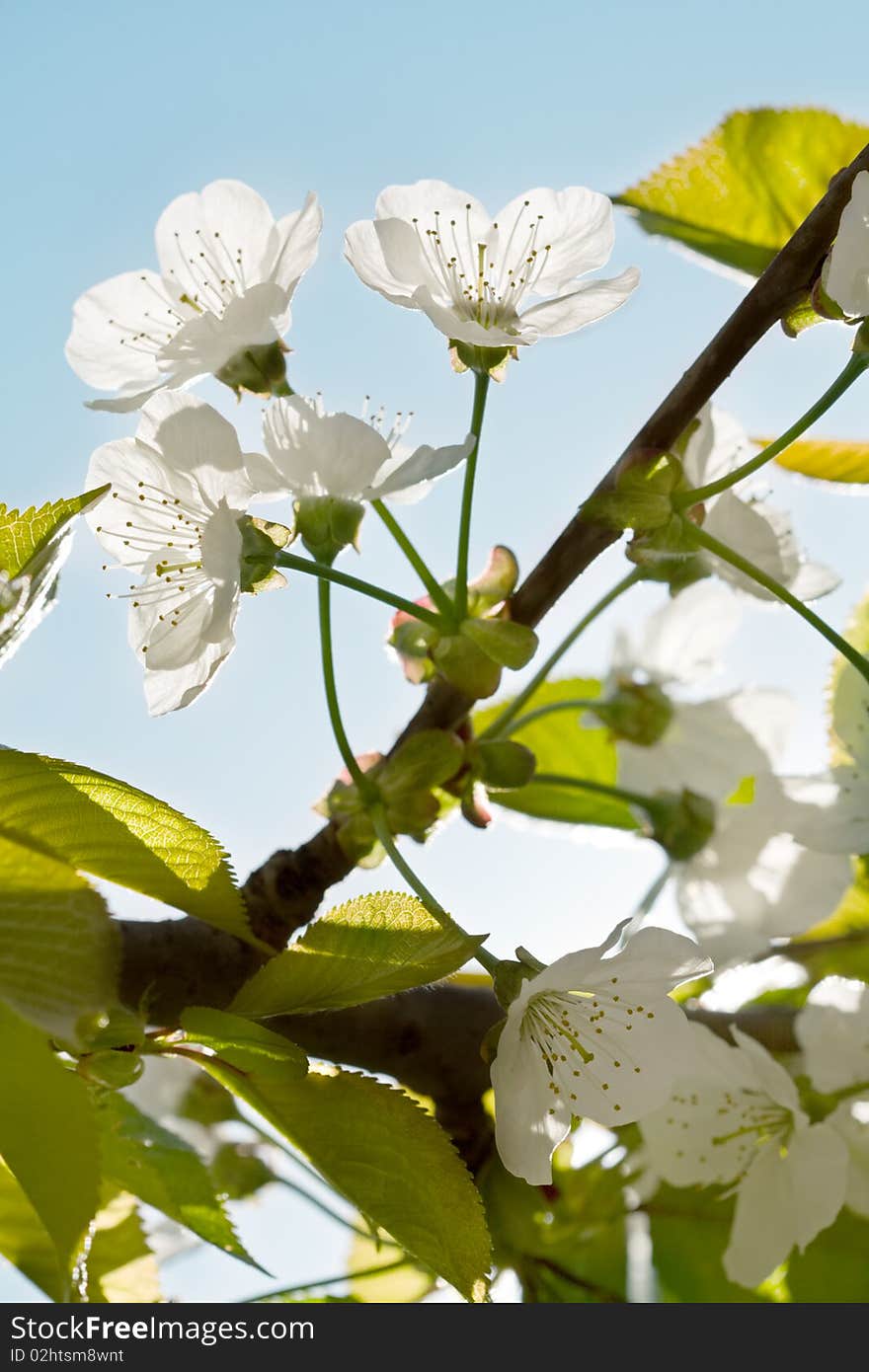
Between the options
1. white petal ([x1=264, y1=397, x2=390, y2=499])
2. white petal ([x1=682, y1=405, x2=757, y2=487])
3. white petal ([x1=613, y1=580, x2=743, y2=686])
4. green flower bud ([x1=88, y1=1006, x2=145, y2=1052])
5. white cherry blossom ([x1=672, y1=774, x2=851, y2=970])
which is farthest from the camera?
white petal ([x1=613, y1=580, x2=743, y2=686])

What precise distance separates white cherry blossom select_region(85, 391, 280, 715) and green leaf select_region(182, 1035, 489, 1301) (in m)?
0.23

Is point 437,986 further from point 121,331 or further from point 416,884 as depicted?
point 121,331

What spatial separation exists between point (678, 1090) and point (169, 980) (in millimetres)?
413

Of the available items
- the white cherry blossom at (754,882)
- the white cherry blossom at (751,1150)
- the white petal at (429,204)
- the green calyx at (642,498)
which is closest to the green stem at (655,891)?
the white cherry blossom at (754,882)

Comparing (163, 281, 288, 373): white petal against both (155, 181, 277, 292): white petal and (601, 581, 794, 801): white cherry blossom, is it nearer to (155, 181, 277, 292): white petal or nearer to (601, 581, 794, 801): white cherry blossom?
(155, 181, 277, 292): white petal

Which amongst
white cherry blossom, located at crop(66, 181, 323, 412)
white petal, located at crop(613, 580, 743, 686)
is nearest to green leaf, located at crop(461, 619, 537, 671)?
white cherry blossom, located at crop(66, 181, 323, 412)

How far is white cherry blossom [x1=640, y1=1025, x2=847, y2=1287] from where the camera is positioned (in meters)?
0.84

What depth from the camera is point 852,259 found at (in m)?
0.58

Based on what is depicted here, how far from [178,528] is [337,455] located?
143 mm

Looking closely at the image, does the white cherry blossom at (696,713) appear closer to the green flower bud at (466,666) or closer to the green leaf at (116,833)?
the green flower bud at (466,666)

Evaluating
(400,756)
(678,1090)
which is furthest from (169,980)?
(678,1090)

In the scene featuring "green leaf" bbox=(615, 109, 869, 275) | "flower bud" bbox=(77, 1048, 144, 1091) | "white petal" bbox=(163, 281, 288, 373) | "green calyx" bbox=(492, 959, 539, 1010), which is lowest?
"flower bud" bbox=(77, 1048, 144, 1091)
